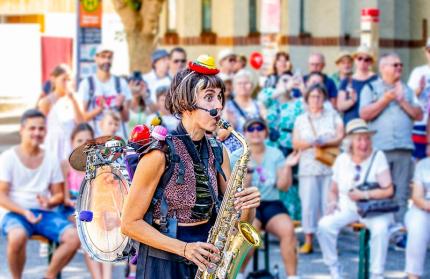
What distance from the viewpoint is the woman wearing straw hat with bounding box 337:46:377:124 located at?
1188cm

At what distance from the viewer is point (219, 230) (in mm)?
5090

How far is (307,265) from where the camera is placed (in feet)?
34.5

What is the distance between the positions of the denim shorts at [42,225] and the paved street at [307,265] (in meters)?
0.86

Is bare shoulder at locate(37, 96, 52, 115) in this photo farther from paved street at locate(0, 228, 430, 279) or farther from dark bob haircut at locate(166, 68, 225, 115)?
dark bob haircut at locate(166, 68, 225, 115)

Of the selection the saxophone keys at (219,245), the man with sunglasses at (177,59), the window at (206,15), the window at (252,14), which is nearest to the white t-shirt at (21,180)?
the man with sunglasses at (177,59)

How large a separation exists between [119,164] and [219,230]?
22.0 inches

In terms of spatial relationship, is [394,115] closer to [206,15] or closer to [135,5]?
[135,5]

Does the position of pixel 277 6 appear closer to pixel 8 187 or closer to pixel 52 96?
pixel 52 96

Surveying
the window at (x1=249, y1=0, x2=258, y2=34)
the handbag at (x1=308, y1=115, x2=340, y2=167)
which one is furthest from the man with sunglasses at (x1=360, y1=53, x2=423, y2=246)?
the window at (x1=249, y1=0, x2=258, y2=34)

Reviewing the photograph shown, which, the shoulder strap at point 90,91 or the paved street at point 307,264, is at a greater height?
the shoulder strap at point 90,91

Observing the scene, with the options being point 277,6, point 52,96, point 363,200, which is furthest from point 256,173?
point 277,6

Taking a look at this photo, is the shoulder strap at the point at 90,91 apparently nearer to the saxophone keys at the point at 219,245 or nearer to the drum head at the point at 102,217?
the drum head at the point at 102,217

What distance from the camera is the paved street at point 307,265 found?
10.0m

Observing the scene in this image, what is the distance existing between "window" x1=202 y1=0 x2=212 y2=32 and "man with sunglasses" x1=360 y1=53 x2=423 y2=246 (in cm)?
1949
